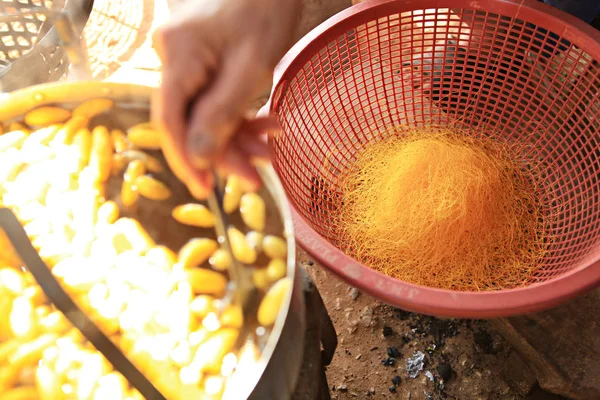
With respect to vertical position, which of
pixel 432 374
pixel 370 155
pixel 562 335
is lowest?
pixel 432 374

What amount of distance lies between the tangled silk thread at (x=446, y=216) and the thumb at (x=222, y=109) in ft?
1.75

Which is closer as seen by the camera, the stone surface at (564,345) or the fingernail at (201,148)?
the fingernail at (201,148)

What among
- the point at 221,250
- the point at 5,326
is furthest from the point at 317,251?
the point at 5,326

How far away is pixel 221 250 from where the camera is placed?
66 cm

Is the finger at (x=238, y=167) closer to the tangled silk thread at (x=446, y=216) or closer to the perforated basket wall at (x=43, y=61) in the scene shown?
the tangled silk thread at (x=446, y=216)

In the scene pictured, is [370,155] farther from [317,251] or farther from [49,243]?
[49,243]

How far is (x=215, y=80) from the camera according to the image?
46 cm

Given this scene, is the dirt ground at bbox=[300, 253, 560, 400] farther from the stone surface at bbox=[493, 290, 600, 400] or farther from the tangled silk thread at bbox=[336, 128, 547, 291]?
the tangled silk thread at bbox=[336, 128, 547, 291]

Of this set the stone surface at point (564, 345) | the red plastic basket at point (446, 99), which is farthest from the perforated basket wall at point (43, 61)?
the stone surface at point (564, 345)

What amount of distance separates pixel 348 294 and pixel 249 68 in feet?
2.58

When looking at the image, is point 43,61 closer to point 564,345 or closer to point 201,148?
point 201,148

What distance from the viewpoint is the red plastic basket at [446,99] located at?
912 mm

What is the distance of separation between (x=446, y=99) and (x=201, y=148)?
0.89 meters

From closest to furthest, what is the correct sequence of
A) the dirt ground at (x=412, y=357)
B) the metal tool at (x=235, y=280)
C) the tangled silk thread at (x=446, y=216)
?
the metal tool at (x=235, y=280), the tangled silk thread at (x=446, y=216), the dirt ground at (x=412, y=357)
